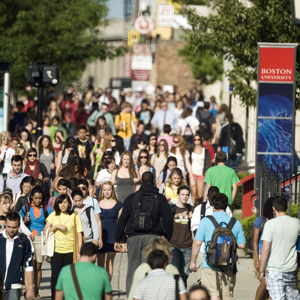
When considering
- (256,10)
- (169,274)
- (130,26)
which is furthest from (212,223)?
(130,26)

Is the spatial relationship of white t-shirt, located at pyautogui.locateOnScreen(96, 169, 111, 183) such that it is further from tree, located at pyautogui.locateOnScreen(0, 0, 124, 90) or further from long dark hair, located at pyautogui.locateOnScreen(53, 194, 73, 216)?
tree, located at pyautogui.locateOnScreen(0, 0, 124, 90)

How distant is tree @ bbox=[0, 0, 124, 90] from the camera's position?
25391 millimetres

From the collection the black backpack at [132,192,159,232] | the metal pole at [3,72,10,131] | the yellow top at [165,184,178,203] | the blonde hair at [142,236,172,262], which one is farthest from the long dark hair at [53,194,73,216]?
the metal pole at [3,72,10,131]

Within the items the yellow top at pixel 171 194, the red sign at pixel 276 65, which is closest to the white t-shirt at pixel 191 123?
the red sign at pixel 276 65

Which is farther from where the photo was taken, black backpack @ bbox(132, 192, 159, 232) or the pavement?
the pavement

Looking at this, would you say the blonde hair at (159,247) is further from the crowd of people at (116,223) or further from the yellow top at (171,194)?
the yellow top at (171,194)

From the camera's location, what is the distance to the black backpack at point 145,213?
32.1 feet

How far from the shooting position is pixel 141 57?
52469 mm

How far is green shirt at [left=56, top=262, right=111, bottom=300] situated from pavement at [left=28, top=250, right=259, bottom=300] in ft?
13.6

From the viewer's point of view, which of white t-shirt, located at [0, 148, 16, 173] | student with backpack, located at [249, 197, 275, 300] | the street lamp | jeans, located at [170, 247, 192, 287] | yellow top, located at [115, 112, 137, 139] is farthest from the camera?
yellow top, located at [115, 112, 137, 139]

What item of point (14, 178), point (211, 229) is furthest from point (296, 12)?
point (14, 178)

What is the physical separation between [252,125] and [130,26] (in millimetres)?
71240

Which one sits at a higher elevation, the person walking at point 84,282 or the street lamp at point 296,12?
the street lamp at point 296,12

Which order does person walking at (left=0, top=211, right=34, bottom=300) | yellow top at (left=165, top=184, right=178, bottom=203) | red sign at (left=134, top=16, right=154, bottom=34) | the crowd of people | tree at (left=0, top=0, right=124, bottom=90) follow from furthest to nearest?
red sign at (left=134, top=16, right=154, bottom=34) < tree at (left=0, top=0, right=124, bottom=90) < yellow top at (left=165, top=184, right=178, bottom=203) < person walking at (left=0, top=211, right=34, bottom=300) < the crowd of people
